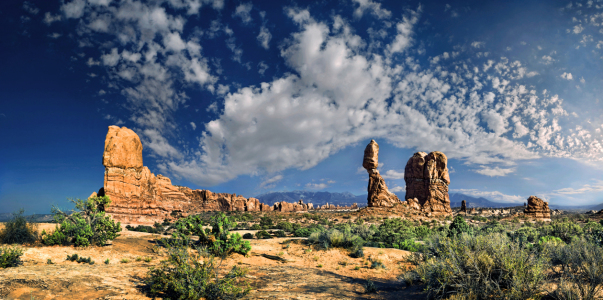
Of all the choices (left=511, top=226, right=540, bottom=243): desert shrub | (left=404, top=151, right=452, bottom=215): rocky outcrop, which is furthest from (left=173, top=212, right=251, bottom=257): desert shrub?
(left=404, top=151, right=452, bottom=215): rocky outcrop

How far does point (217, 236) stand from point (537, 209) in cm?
5055

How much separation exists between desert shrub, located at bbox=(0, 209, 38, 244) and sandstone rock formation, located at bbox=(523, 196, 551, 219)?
5719cm

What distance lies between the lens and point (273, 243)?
57.6 feet

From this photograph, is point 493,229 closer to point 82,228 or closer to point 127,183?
point 82,228

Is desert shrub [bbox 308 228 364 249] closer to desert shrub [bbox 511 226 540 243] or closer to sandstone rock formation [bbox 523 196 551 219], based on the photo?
desert shrub [bbox 511 226 540 243]

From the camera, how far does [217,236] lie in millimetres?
14156

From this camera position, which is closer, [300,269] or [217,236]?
[300,269]

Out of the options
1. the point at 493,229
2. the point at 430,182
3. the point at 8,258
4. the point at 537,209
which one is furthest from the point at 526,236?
the point at 537,209

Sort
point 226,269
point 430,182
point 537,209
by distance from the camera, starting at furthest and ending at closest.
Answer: point 430,182 → point 537,209 → point 226,269

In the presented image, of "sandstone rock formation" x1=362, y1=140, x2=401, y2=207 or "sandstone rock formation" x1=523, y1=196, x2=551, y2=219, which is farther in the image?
"sandstone rock formation" x1=362, y1=140, x2=401, y2=207

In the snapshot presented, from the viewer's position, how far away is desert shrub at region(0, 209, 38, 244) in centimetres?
1167

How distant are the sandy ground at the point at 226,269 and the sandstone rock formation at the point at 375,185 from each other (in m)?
27.1

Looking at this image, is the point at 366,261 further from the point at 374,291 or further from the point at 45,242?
the point at 45,242

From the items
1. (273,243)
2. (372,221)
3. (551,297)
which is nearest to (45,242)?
(273,243)
